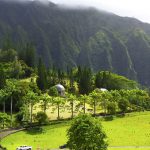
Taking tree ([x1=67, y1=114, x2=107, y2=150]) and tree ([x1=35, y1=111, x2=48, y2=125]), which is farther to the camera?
tree ([x1=35, y1=111, x2=48, y2=125])

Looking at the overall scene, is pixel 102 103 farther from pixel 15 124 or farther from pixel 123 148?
pixel 123 148

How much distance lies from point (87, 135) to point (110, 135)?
41271 millimetres

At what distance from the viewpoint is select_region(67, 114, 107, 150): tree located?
6438 cm

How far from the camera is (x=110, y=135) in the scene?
104812 millimetres

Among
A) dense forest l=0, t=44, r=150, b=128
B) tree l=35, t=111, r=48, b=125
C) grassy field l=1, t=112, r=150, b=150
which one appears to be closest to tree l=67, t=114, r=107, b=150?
grassy field l=1, t=112, r=150, b=150

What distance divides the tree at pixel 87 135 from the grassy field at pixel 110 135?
25.3 m

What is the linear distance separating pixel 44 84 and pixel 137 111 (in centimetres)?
4727

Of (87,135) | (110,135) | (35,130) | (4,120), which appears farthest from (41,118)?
(87,135)

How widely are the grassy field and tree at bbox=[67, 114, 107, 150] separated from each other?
82.9 feet

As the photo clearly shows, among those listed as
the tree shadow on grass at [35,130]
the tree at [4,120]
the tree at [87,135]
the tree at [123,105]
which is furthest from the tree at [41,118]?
the tree at [87,135]

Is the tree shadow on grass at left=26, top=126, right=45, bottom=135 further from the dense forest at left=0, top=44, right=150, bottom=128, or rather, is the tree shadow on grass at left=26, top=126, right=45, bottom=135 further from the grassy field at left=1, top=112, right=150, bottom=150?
the dense forest at left=0, top=44, right=150, bottom=128

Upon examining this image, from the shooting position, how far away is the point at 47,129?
118m

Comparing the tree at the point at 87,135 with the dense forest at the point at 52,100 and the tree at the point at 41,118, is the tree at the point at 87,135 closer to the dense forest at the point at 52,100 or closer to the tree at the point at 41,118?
the dense forest at the point at 52,100

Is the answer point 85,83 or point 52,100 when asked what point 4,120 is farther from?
point 85,83
